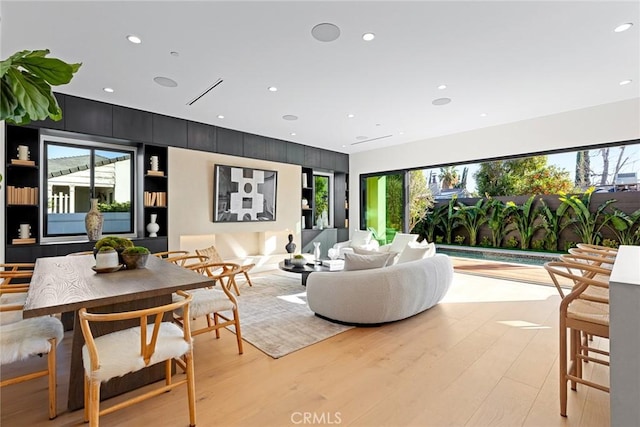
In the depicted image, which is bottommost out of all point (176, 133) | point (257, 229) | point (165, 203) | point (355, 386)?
point (355, 386)

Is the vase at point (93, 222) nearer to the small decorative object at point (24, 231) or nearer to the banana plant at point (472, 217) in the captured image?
the small decorative object at point (24, 231)

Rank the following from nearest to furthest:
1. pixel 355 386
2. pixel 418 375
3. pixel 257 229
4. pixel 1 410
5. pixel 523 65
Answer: pixel 1 410, pixel 355 386, pixel 418 375, pixel 523 65, pixel 257 229

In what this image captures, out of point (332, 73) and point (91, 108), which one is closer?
point (332, 73)

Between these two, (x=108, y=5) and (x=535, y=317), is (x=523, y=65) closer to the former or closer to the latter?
(x=535, y=317)

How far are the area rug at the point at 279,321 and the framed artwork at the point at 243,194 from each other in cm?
168

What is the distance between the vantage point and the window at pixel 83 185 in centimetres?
453

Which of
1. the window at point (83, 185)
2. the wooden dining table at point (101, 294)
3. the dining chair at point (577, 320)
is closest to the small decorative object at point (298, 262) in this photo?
the wooden dining table at point (101, 294)

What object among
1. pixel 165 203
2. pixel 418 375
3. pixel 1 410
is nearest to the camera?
pixel 1 410

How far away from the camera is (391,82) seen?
3.87m

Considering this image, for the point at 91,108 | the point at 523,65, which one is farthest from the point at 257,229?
the point at 523,65

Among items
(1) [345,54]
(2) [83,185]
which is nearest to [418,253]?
(1) [345,54]

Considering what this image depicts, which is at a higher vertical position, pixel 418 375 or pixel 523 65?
pixel 523 65

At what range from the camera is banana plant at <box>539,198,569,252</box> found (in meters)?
7.53

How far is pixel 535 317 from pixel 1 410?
4919 mm
